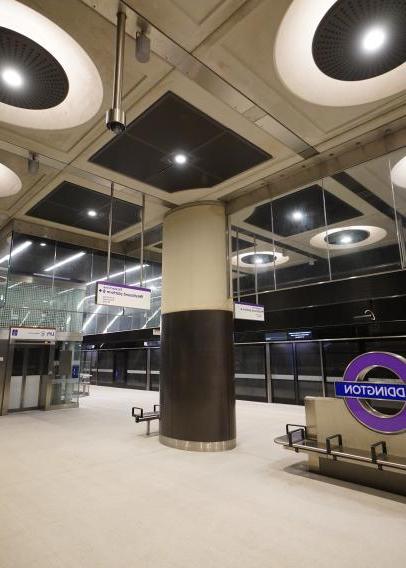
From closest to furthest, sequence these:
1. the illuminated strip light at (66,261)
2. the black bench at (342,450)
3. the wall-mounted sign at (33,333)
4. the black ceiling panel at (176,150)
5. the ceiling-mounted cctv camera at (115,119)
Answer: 1. the ceiling-mounted cctv camera at (115,119)
2. the black bench at (342,450)
3. the black ceiling panel at (176,150)
4. the illuminated strip light at (66,261)
5. the wall-mounted sign at (33,333)

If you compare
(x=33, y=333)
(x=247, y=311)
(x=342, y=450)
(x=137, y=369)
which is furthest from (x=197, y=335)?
(x=137, y=369)

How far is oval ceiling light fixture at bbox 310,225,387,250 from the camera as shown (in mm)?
7394

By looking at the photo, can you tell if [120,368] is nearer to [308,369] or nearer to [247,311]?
[308,369]

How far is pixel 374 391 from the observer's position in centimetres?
405

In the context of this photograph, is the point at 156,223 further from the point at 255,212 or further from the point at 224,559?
the point at 224,559

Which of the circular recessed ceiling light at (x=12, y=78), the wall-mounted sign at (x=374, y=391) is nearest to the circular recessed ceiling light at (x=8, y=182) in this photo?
the circular recessed ceiling light at (x=12, y=78)

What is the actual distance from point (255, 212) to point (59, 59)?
4.54 metres

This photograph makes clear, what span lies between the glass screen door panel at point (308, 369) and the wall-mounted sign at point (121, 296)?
7.00 meters

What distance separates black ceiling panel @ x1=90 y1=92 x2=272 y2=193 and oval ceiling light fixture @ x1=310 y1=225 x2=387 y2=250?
127 inches

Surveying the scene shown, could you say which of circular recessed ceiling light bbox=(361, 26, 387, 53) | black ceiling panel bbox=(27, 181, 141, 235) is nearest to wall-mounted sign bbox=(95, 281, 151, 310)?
black ceiling panel bbox=(27, 181, 141, 235)

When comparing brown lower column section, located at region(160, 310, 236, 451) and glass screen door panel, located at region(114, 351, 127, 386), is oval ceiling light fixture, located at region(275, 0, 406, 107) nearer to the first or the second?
brown lower column section, located at region(160, 310, 236, 451)

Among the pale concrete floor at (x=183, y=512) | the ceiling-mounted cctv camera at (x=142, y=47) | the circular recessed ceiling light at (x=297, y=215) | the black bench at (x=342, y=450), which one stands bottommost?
the pale concrete floor at (x=183, y=512)

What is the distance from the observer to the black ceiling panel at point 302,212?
6.74 metres

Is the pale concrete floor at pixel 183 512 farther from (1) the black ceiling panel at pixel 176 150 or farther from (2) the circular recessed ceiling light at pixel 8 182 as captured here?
(2) the circular recessed ceiling light at pixel 8 182
